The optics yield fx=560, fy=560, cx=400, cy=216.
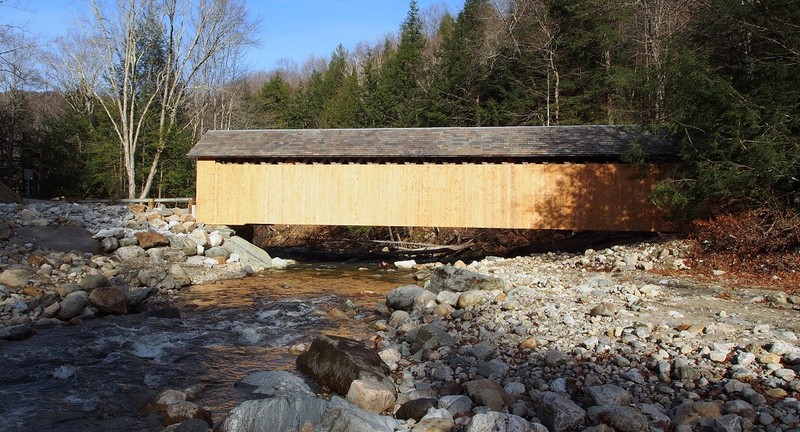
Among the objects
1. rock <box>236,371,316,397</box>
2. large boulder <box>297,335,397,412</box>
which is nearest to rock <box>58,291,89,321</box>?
rock <box>236,371,316,397</box>

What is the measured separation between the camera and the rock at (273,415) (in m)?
4.33

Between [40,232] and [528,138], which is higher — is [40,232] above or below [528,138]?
below

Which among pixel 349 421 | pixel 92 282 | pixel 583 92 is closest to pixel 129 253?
pixel 92 282

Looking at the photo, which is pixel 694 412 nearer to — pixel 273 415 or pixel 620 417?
pixel 620 417

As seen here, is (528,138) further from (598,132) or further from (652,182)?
(652,182)

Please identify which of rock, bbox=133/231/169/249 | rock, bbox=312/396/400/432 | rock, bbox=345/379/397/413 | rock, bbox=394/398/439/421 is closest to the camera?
rock, bbox=312/396/400/432

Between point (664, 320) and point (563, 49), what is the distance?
15007 mm

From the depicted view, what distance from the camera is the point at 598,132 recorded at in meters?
13.8

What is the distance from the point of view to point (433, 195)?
14.1 meters

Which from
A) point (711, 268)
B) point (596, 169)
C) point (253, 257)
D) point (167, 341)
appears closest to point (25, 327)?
point (167, 341)

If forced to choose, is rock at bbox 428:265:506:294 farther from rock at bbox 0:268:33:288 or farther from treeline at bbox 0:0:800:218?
rock at bbox 0:268:33:288

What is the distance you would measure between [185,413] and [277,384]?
0.92 metres

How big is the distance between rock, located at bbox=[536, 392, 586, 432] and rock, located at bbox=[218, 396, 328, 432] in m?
1.77

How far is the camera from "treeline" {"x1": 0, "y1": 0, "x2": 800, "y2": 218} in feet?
30.5
